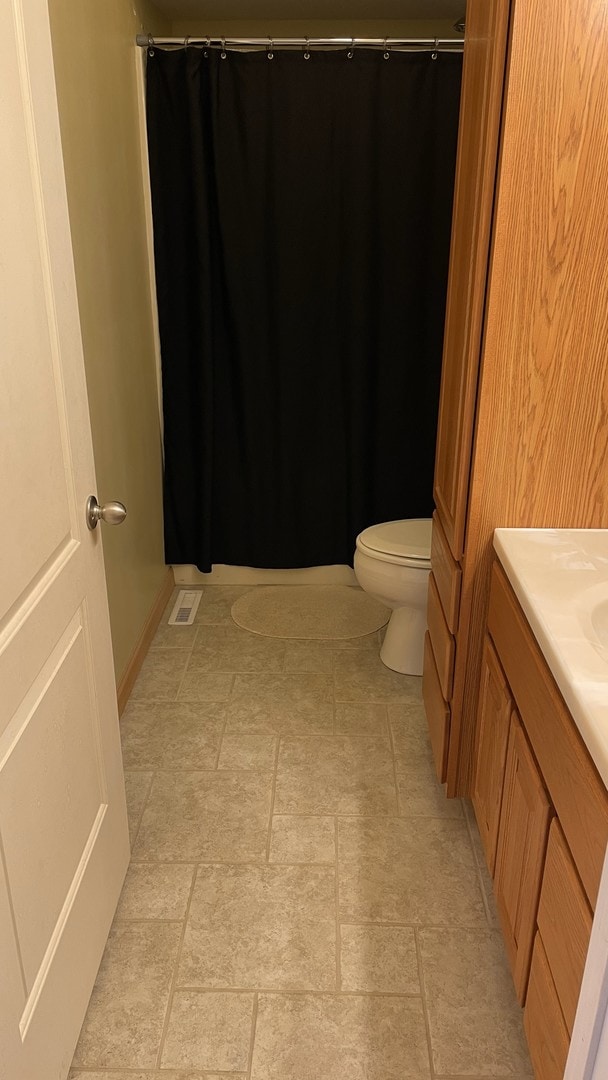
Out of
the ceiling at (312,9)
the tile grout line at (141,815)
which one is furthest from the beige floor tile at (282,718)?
the ceiling at (312,9)

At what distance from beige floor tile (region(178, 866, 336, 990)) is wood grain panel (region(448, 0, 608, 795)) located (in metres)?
0.70

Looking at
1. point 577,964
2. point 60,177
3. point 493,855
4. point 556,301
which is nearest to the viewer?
point 577,964

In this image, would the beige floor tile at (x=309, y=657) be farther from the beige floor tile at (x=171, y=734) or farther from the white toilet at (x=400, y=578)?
the beige floor tile at (x=171, y=734)

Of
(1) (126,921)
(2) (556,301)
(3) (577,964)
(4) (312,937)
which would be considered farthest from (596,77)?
(1) (126,921)

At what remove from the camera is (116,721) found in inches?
68.9

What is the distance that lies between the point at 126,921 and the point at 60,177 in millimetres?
1512

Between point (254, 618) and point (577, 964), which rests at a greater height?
point (577, 964)

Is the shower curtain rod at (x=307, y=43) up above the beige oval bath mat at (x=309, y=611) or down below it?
above

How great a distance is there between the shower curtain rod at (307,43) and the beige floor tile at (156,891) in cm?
255

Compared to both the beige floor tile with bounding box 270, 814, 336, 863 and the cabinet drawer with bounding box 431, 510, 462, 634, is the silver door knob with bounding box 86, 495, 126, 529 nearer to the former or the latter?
the cabinet drawer with bounding box 431, 510, 462, 634

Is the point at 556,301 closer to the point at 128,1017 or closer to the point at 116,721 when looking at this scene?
the point at 116,721

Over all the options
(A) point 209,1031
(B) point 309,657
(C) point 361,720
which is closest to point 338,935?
(A) point 209,1031

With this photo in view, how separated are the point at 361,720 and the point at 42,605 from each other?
1.43 metres

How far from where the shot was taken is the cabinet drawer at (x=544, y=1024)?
3.85 feet
